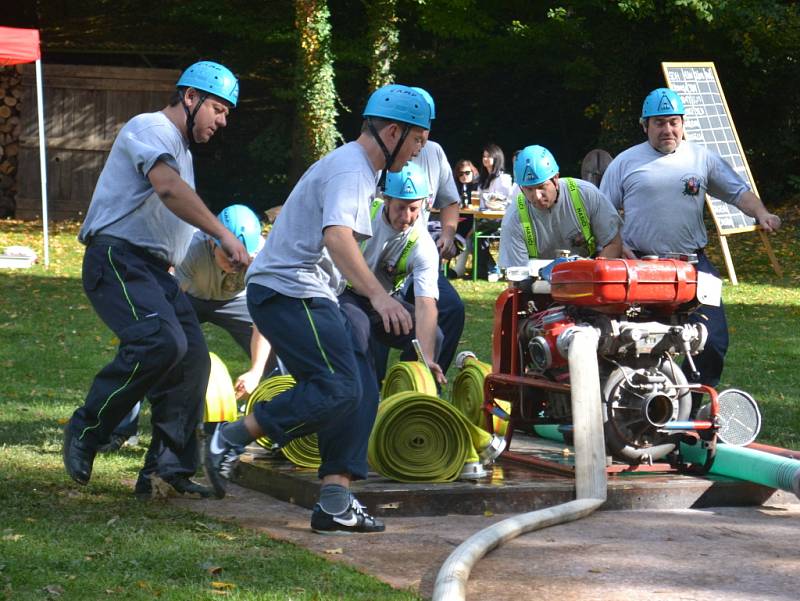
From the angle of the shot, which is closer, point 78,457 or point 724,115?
point 78,457

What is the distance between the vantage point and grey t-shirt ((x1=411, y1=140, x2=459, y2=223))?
8.84 m

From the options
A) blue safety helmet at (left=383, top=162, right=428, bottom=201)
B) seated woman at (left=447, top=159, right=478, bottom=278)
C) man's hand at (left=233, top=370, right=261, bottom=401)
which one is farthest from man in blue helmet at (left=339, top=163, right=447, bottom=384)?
seated woman at (left=447, top=159, right=478, bottom=278)

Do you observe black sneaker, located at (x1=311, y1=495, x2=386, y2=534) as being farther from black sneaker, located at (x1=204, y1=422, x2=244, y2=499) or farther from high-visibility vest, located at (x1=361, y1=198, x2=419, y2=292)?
high-visibility vest, located at (x1=361, y1=198, x2=419, y2=292)

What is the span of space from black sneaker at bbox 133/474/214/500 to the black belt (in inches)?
39.0

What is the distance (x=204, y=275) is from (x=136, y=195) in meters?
1.86

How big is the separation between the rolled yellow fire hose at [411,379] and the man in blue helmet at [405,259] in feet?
0.21

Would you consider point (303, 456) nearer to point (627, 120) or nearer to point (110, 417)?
point (110, 417)

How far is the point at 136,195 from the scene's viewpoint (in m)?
6.05

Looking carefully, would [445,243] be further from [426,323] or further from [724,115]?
[724,115]

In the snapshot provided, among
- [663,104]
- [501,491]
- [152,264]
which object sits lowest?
[501,491]

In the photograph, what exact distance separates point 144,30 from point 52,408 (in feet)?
67.4

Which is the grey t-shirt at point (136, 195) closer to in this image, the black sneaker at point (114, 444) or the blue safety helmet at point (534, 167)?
the black sneaker at point (114, 444)

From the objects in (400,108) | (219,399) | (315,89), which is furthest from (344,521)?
(315,89)

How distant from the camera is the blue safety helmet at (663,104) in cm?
809
